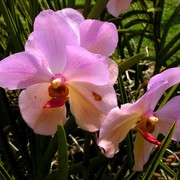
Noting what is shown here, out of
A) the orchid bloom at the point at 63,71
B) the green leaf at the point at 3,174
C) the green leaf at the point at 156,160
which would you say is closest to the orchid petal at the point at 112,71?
the orchid bloom at the point at 63,71

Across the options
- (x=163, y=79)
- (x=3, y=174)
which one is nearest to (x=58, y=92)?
(x=163, y=79)

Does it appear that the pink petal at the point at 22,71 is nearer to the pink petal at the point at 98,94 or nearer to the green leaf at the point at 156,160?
the pink petal at the point at 98,94

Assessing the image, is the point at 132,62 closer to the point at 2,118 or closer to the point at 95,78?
the point at 95,78

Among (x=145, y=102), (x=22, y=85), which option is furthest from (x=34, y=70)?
(x=145, y=102)

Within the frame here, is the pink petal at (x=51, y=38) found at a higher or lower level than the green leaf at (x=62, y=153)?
higher

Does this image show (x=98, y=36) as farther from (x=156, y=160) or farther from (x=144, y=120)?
(x=156, y=160)
